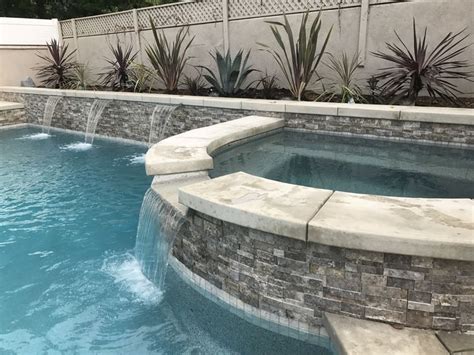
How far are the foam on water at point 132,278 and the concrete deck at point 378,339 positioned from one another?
1427 mm

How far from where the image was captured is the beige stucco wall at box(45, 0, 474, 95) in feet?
18.8

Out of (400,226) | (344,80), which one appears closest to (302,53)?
(344,80)

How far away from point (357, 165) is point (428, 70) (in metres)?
2.34

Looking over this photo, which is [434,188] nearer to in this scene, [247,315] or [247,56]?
[247,315]

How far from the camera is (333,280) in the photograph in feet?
7.36

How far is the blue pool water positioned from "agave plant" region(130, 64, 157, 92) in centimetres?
366

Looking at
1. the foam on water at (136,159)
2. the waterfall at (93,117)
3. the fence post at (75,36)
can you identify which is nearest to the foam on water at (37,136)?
the waterfall at (93,117)

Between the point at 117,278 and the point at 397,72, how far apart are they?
4730 mm

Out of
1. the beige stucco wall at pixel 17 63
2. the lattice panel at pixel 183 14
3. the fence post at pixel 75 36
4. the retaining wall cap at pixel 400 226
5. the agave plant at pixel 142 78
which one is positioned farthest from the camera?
the beige stucco wall at pixel 17 63

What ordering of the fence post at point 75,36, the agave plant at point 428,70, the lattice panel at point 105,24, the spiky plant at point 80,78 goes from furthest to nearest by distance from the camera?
the fence post at point 75,36 < the spiky plant at point 80,78 < the lattice panel at point 105,24 < the agave plant at point 428,70

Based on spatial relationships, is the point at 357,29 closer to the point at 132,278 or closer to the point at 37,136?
the point at 132,278

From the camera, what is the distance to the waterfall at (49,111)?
9.52 meters

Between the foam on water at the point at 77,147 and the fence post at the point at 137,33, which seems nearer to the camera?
the foam on water at the point at 77,147

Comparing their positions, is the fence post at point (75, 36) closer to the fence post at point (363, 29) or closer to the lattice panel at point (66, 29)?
the lattice panel at point (66, 29)
